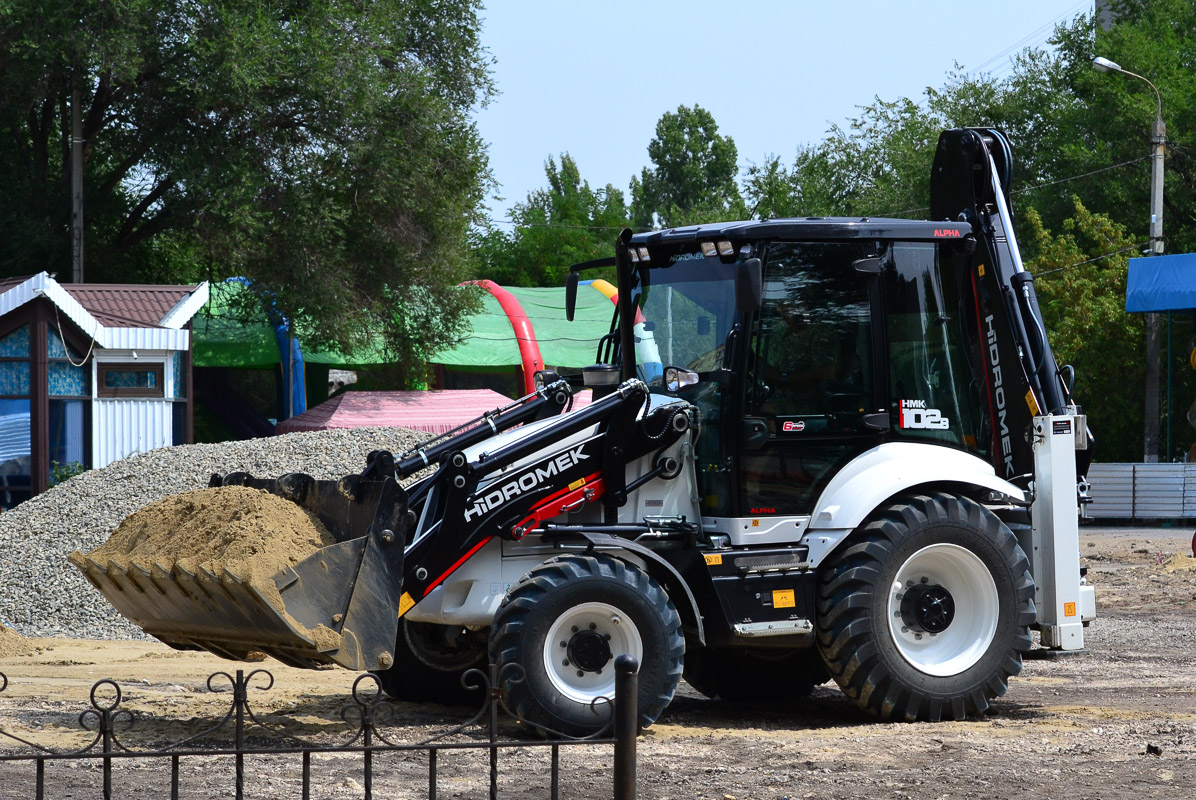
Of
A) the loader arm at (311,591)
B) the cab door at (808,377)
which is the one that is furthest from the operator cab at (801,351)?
the loader arm at (311,591)

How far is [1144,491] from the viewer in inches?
1067

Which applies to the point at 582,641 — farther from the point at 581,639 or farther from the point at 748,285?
the point at 748,285

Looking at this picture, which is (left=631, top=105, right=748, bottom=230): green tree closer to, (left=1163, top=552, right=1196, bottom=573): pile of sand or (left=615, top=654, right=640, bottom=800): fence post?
(left=1163, top=552, right=1196, bottom=573): pile of sand

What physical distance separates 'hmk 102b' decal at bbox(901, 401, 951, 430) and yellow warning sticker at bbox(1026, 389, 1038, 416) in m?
0.54

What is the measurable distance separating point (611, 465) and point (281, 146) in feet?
71.9

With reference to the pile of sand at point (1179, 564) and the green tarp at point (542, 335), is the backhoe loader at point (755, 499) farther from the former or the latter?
the green tarp at point (542, 335)

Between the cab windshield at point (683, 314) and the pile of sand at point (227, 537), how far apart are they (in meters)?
2.36

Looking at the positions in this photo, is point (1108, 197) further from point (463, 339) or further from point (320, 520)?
point (320, 520)

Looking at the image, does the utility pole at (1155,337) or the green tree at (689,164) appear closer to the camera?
the utility pole at (1155,337)

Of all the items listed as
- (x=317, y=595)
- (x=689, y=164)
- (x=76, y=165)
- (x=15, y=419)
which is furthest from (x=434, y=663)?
(x=689, y=164)

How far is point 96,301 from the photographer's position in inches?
840

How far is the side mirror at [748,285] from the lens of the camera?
7672 millimetres

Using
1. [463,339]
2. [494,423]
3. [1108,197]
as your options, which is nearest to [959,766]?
[494,423]

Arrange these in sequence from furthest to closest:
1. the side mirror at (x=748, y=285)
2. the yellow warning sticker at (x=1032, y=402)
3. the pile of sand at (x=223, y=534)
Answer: the yellow warning sticker at (x=1032, y=402)
the side mirror at (x=748, y=285)
the pile of sand at (x=223, y=534)
